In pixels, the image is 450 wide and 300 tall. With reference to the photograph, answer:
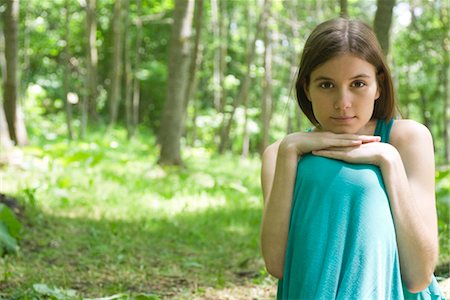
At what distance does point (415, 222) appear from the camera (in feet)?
6.62

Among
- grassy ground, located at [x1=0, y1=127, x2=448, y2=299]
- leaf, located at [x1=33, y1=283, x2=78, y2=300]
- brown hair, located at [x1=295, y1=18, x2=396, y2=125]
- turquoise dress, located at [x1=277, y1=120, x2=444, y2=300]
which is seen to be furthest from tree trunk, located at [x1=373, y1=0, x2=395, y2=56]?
turquoise dress, located at [x1=277, y1=120, x2=444, y2=300]

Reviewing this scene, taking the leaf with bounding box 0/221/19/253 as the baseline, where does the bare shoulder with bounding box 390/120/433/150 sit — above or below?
above

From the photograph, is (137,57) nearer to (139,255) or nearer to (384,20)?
(384,20)

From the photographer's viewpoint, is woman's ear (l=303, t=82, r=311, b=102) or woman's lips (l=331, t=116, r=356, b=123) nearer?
woman's lips (l=331, t=116, r=356, b=123)

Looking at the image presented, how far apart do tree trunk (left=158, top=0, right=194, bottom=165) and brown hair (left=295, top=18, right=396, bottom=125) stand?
782 cm

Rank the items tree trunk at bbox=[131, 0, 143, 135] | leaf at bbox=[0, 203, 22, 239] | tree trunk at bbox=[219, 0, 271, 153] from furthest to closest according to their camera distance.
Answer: tree trunk at bbox=[131, 0, 143, 135] → tree trunk at bbox=[219, 0, 271, 153] → leaf at bbox=[0, 203, 22, 239]

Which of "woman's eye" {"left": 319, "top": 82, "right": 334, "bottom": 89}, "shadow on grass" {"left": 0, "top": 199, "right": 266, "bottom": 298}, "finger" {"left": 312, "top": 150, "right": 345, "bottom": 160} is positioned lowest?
"shadow on grass" {"left": 0, "top": 199, "right": 266, "bottom": 298}

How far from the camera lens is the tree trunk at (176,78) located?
32.7ft

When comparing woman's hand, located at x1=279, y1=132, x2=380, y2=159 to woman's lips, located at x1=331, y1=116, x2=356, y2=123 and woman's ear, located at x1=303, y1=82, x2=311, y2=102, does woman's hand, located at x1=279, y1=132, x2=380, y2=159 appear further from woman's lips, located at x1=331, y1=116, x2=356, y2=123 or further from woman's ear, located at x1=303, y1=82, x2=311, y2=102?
woman's ear, located at x1=303, y1=82, x2=311, y2=102

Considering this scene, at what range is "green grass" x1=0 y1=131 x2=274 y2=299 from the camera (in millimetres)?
4516

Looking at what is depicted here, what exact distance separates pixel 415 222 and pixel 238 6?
20535 millimetres

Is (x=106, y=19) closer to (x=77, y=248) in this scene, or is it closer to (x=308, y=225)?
(x=77, y=248)

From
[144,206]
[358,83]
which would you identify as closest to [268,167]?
[358,83]

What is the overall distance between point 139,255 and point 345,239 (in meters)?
3.54
